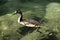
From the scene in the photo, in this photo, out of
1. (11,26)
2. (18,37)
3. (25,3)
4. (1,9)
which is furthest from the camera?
(25,3)

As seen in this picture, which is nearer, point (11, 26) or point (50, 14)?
point (11, 26)

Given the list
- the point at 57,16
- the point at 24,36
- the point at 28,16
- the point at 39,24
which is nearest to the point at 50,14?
the point at 57,16

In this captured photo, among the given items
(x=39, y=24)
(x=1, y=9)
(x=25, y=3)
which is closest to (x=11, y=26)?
(x=39, y=24)

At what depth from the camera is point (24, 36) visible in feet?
26.0

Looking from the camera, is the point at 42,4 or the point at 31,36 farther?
the point at 42,4

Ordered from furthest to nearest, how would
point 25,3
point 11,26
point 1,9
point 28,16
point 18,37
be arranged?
point 25,3
point 1,9
point 28,16
point 11,26
point 18,37

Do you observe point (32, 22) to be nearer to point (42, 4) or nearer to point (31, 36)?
point (31, 36)

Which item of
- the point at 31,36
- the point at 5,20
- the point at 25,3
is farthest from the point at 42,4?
the point at 31,36

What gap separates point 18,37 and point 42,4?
336cm

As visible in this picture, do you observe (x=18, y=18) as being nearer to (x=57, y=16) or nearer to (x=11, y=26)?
(x=11, y=26)

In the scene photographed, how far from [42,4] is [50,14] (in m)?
1.23

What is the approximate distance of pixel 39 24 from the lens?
8211mm

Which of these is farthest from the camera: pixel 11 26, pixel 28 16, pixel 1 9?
pixel 1 9

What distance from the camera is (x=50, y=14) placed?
968 centimetres
